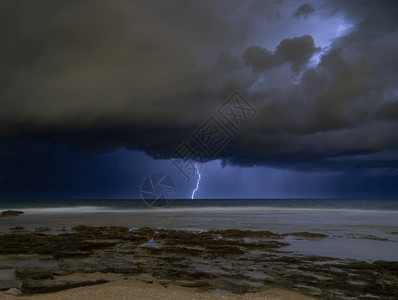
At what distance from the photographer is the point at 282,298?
6984mm

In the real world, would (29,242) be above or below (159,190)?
below

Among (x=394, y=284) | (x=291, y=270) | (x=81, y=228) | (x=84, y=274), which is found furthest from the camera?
(x=81, y=228)

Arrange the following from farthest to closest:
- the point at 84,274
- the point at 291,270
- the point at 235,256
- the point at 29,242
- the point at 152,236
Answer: the point at 152,236
the point at 29,242
the point at 235,256
the point at 291,270
the point at 84,274

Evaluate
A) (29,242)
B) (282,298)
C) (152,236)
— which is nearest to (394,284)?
(282,298)

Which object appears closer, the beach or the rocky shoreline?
the beach

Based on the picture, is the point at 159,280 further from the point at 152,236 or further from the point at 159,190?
the point at 159,190

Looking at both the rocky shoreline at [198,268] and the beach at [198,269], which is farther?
the rocky shoreline at [198,268]

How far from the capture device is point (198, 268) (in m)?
10.4

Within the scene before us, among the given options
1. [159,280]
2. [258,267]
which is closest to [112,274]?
[159,280]

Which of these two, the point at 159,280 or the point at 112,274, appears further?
the point at 112,274

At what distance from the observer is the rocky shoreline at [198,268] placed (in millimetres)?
8133

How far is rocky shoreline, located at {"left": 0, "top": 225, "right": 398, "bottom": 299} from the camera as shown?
8133mm

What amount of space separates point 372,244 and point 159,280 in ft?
41.7

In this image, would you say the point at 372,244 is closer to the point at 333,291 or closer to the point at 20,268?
the point at 333,291
